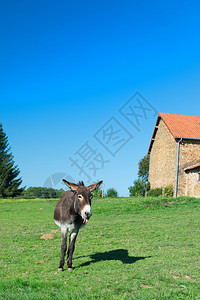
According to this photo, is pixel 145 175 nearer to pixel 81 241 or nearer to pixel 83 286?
pixel 81 241

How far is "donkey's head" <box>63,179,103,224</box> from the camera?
636 centimetres

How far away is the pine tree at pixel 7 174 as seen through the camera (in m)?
53.0

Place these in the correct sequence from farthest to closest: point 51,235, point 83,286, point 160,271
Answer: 1. point 51,235
2. point 160,271
3. point 83,286

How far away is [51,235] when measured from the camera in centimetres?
1310

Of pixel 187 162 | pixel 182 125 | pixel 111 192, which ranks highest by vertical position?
pixel 182 125

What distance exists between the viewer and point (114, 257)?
344 inches

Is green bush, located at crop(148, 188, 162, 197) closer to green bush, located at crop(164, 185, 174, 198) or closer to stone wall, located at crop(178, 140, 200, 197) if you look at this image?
green bush, located at crop(164, 185, 174, 198)

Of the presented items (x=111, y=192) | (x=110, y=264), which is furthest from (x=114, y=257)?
(x=111, y=192)

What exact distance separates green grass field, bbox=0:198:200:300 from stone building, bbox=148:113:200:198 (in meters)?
19.4

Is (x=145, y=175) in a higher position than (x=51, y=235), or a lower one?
higher

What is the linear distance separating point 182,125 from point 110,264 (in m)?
32.6

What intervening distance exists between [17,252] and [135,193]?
3616 cm

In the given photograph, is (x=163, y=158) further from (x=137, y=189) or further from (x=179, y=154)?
(x=137, y=189)

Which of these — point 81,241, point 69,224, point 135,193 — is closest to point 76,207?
point 69,224
